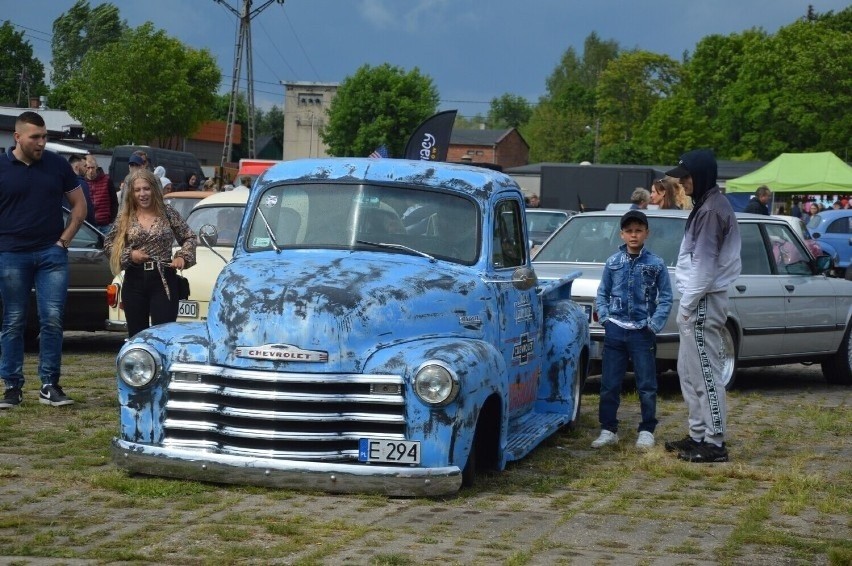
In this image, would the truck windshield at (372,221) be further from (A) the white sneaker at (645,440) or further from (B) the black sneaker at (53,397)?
(B) the black sneaker at (53,397)

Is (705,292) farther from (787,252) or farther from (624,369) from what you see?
(787,252)

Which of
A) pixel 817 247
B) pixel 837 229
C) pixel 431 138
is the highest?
pixel 431 138

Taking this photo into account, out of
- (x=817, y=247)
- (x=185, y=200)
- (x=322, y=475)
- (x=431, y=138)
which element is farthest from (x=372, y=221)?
(x=817, y=247)

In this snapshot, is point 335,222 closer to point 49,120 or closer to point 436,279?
point 436,279

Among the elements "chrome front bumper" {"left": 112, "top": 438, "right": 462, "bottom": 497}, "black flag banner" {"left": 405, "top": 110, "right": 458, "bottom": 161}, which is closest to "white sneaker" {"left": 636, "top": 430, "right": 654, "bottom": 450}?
"chrome front bumper" {"left": 112, "top": 438, "right": 462, "bottom": 497}

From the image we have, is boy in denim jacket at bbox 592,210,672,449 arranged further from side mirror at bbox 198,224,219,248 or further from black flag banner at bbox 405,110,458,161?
black flag banner at bbox 405,110,458,161

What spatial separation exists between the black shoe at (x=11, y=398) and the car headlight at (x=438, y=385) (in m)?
4.55

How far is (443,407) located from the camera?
23.9ft

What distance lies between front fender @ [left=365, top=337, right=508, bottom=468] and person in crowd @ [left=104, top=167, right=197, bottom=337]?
10.2 feet

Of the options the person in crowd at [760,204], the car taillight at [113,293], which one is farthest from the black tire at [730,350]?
the person in crowd at [760,204]

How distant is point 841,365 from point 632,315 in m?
5.96

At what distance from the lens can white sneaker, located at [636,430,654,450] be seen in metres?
9.89

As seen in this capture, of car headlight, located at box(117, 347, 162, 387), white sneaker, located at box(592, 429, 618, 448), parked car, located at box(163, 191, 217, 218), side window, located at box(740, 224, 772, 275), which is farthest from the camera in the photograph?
parked car, located at box(163, 191, 217, 218)

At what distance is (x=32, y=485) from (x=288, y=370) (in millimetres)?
1591
